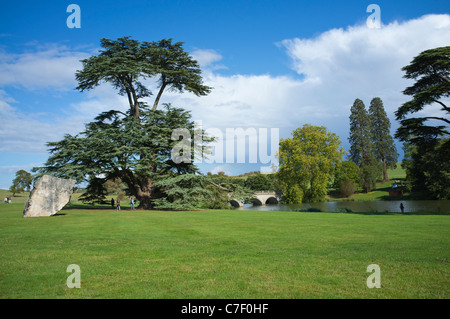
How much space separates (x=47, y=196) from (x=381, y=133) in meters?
73.2

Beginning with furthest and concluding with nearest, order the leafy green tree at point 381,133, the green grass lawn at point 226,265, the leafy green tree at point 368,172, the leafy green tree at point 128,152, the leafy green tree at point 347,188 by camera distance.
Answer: the leafy green tree at point 381,133, the leafy green tree at point 368,172, the leafy green tree at point 347,188, the leafy green tree at point 128,152, the green grass lawn at point 226,265

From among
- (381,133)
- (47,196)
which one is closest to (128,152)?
(47,196)

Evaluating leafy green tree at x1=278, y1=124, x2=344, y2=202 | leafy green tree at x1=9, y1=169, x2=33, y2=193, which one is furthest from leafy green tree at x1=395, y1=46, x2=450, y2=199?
leafy green tree at x1=9, y1=169, x2=33, y2=193

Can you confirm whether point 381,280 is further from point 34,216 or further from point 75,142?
point 75,142

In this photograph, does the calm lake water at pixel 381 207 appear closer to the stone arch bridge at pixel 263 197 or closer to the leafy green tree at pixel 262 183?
the stone arch bridge at pixel 263 197

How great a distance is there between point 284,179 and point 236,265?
47986mm

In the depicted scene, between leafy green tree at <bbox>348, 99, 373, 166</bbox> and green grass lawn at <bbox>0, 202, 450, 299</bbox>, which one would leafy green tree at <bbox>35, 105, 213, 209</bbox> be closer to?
green grass lawn at <bbox>0, 202, 450, 299</bbox>

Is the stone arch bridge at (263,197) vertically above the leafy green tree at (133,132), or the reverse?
the leafy green tree at (133,132)

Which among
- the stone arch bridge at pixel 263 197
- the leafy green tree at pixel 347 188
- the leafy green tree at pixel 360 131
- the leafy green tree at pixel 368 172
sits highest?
the leafy green tree at pixel 360 131

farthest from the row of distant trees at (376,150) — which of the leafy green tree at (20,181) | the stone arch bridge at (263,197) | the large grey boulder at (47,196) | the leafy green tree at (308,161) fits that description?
the leafy green tree at (20,181)

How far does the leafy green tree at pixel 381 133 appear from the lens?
71.5 metres

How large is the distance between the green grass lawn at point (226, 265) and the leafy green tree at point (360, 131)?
202 feet

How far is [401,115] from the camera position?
Answer: 77.9 ft

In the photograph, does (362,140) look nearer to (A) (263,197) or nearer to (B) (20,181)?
(A) (263,197)
